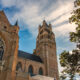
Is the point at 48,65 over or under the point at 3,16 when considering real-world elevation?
under

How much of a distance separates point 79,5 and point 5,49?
16774mm

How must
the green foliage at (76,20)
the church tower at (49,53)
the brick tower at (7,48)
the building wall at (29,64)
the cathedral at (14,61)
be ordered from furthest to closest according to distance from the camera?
the church tower at (49,53), the building wall at (29,64), the cathedral at (14,61), the brick tower at (7,48), the green foliage at (76,20)

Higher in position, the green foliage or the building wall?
the green foliage

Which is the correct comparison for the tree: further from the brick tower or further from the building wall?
the building wall

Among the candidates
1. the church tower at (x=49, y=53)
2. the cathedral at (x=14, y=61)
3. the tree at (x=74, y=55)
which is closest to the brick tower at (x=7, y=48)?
the cathedral at (x=14, y=61)

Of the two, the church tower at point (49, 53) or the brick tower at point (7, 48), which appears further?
the church tower at point (49, 53)

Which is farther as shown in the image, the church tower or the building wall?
the church tower

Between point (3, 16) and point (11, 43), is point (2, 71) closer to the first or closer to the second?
point (11, 43)

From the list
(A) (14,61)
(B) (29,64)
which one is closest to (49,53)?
(B) (29,64)

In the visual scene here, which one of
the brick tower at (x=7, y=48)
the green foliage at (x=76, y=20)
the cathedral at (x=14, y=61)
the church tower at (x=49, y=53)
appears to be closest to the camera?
the green foliage at (x=76, y=20)

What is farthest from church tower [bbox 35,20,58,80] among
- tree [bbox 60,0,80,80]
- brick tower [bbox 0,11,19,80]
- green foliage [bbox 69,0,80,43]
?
green foliage [bbox 69,0,80,43]

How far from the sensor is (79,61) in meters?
9.99

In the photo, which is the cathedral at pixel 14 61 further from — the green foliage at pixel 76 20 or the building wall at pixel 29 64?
the green foliage at pixel 76 20

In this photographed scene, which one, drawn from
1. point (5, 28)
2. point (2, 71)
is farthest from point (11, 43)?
point (2, 71)
